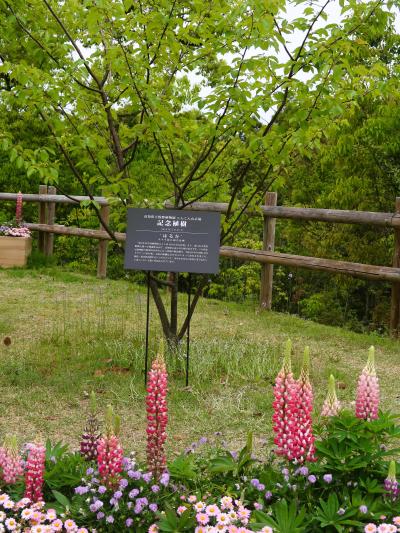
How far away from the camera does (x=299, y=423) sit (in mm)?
2498

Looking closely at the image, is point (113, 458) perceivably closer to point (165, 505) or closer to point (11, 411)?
point (165, 505)

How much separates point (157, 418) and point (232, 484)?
41 cm

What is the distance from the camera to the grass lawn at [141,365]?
4453 millimetres

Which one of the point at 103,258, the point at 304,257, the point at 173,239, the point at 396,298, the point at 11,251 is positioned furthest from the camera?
the point at 11,251

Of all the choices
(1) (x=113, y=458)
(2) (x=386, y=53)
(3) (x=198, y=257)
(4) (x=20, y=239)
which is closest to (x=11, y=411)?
(3) (x=198, y=257)

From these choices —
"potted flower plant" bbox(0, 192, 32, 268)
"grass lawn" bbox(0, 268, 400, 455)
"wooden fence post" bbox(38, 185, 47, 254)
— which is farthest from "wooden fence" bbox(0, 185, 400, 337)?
"wooden fence post" bbox(38, 185, 47, 254)

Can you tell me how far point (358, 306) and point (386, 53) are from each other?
206 inches

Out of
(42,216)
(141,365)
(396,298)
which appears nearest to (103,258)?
(42,216)

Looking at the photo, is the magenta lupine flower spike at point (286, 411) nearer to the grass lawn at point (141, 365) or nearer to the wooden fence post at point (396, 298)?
the grass lawn at point (141, 365)

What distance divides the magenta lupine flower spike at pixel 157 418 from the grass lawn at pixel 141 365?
3.70 feet

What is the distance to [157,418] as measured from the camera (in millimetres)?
2648

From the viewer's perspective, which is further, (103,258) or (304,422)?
(103,258)

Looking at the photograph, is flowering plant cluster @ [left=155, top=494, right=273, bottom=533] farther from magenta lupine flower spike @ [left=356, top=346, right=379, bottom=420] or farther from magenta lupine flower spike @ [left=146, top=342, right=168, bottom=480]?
magenta lupine flower spike @ [left=356, top=346, right=379, bottom=420]

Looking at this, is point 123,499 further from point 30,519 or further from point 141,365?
point 141,365
